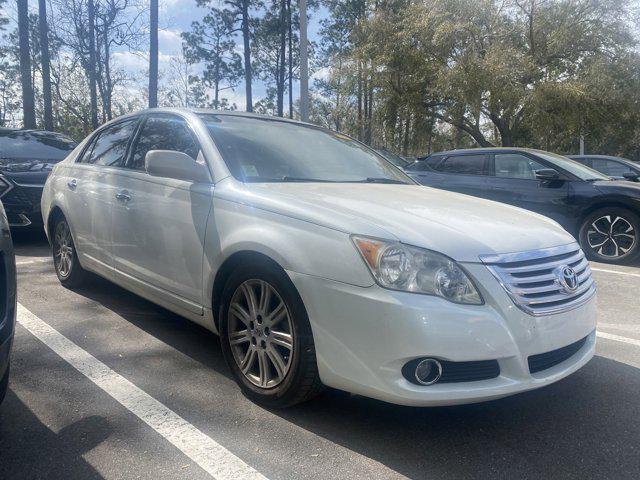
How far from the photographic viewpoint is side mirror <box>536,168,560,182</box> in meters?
6.98

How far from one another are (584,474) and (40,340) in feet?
11.1

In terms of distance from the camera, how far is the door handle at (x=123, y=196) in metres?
3.69

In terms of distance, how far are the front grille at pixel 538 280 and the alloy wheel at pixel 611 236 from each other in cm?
473

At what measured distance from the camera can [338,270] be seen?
231 centimetres

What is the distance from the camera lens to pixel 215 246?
9.47 feet

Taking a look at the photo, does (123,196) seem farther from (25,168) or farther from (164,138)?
(25,168)

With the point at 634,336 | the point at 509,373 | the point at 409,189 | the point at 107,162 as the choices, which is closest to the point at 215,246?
the point at 409,189

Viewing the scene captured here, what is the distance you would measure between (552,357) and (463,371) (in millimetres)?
528

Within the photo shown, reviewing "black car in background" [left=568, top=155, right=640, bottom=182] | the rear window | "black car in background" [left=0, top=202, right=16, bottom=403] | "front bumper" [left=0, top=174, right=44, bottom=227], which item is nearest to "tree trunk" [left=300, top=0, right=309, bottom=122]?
the rear window

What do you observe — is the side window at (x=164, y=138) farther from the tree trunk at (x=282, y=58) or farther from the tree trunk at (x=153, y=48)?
the tree trunk at (x=282, y=58)

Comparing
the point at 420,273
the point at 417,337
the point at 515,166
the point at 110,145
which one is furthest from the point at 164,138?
the point at 515,166

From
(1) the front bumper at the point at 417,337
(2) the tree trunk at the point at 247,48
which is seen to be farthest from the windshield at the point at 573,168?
(2) the tree trunk at the point at 247,48

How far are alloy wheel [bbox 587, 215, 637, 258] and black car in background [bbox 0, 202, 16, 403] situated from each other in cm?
673

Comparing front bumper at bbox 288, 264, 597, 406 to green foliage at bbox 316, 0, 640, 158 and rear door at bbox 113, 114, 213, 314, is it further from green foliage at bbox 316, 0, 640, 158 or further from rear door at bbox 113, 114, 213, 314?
green foliage at bbox 316, 0, 640, 158
